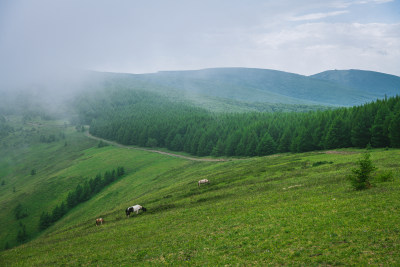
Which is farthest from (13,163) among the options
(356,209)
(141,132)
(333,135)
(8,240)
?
(356,209)

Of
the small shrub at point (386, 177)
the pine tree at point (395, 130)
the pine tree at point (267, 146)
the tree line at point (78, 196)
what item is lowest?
the tree line at point (78, 196)

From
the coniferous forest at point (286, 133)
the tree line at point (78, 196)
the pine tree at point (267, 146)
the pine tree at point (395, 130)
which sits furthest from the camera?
the pine tree at point (267, 146)

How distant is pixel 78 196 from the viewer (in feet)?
306

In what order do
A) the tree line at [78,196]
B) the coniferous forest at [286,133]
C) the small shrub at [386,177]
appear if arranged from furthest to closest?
1. the tree line at [78,196]
2. the coniferous forest at [286,133]
3. the small shrub at [386,177]

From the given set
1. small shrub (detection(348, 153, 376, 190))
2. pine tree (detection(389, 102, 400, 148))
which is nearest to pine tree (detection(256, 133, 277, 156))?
pine tree (detection(389, 102, 400, 148))

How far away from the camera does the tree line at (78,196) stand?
81.2 meters

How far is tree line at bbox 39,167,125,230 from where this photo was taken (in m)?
81.2

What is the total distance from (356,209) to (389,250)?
787 cm

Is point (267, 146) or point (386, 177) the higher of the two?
point (386, 177)

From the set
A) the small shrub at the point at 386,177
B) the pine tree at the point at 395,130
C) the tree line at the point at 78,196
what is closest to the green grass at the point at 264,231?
the small shrub at the point at 386,177

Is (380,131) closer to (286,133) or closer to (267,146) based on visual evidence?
(286,133)

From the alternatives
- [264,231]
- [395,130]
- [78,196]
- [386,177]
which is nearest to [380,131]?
[395,130]

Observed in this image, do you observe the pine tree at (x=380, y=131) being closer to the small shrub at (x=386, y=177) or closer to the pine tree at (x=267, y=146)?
the pine tree at (x=267, y=146)

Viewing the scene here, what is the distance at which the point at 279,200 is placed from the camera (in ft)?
104
